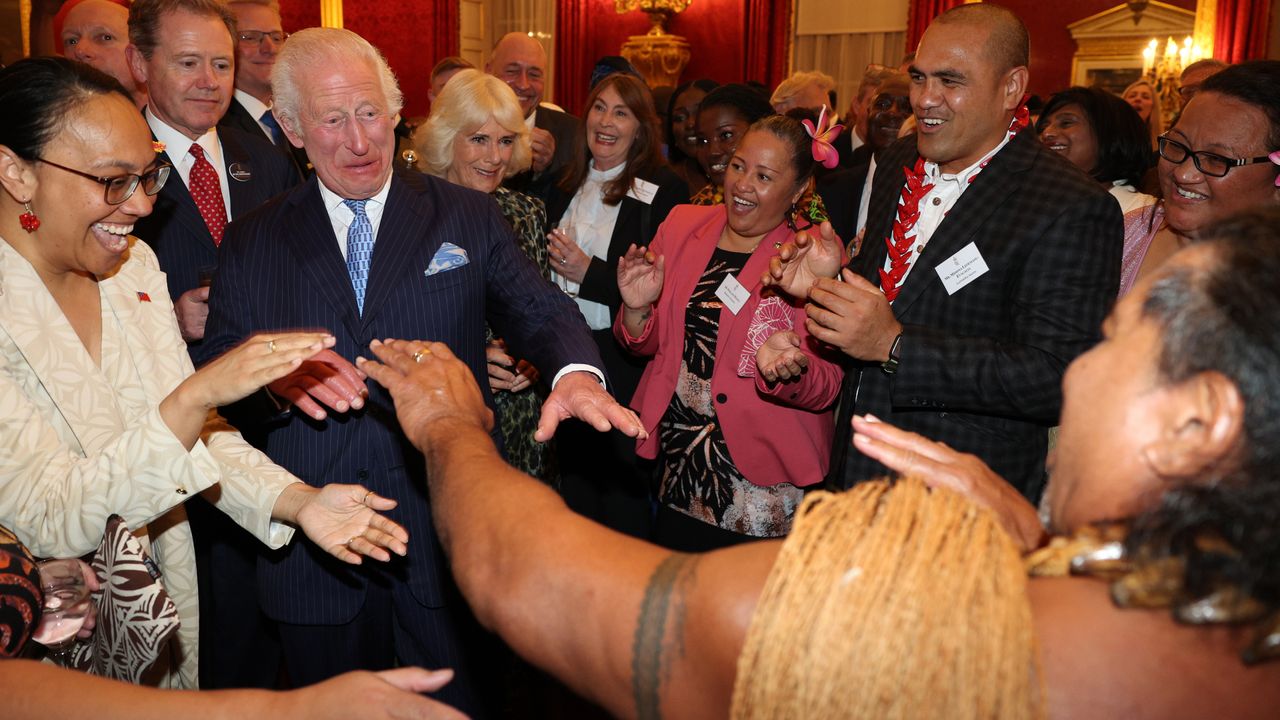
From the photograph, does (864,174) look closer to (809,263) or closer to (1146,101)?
(809,263)

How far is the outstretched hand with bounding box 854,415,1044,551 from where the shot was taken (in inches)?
58.8

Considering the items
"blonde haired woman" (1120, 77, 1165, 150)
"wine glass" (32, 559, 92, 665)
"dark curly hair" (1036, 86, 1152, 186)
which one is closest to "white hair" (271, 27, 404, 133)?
"wine glass" (32, 559, 92, 665)

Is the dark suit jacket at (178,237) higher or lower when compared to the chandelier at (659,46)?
lower

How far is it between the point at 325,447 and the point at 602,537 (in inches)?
53.2

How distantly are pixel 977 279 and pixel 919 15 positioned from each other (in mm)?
10866

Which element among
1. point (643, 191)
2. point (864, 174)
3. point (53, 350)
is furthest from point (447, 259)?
point (864, 174)

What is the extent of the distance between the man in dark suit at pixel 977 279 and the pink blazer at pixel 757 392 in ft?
0.62

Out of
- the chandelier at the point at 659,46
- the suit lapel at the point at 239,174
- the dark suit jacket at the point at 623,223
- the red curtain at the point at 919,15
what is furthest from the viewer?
the chandelier at the point at 659,46

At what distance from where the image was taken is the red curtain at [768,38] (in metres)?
13.3

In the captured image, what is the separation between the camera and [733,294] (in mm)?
3123

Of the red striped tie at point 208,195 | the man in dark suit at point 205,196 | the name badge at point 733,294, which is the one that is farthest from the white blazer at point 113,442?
the name badge at point 733,294

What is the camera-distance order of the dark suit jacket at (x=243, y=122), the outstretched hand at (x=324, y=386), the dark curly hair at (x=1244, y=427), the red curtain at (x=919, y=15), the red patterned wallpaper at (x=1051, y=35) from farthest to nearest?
the red curtain at (x=919, y=15) → the red patterned wallpaper at (x=1051, y=35) → the dark suit jacket at (x=243, y=122) → the outstretched hand at (x=324, y=386) → the dark curly hair at (x=1244, y=427)

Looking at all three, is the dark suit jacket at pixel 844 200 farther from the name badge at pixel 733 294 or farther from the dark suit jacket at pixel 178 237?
the dark suit jacket at pixel 178 237

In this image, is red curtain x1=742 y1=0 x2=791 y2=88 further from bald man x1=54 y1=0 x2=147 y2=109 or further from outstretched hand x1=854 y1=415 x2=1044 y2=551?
outstretched hand x1=854 y1=415 x2=1044 y2=551
